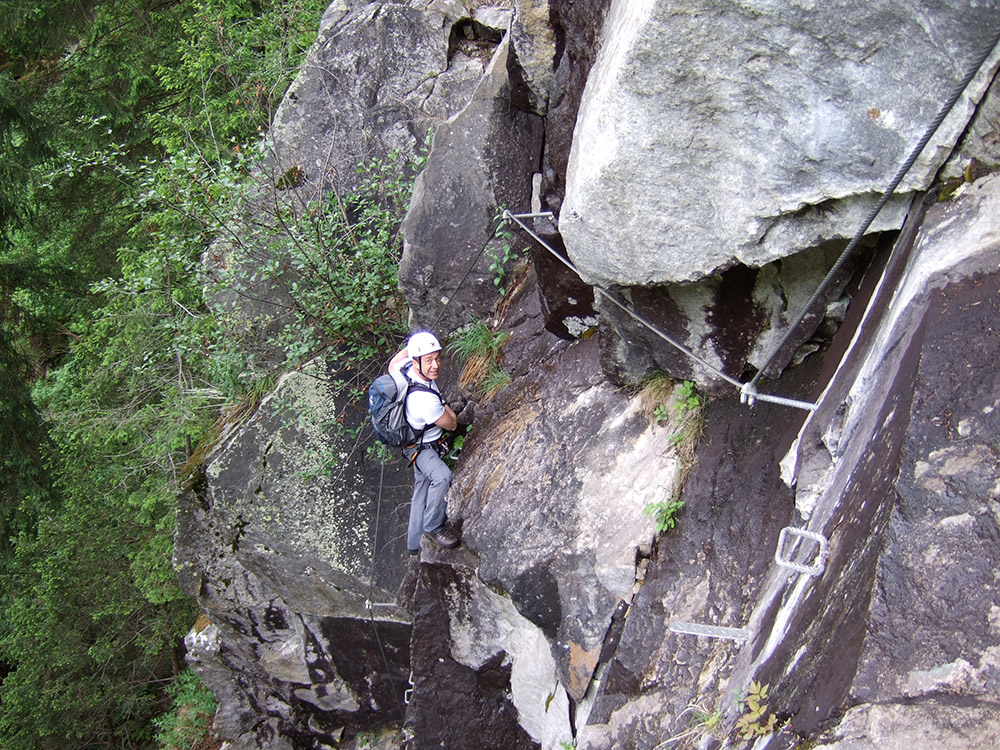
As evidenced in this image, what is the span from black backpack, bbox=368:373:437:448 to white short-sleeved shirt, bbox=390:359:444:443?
33 mm

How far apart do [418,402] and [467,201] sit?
224 cm

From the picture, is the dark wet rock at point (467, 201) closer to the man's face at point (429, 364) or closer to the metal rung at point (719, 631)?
the man's face at point (429, 364)

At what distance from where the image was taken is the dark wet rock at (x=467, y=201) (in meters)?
7.28

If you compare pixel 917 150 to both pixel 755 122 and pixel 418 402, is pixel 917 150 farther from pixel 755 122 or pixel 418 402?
pixel 418 402

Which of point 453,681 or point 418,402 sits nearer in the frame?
point 418,402

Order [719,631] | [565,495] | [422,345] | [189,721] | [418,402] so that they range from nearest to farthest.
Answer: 1. [719,631]
2. [565,495]
3. [422,345]
4. [418,402]
5. [189,721]

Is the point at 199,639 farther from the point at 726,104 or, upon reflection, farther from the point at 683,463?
the point at 726,104

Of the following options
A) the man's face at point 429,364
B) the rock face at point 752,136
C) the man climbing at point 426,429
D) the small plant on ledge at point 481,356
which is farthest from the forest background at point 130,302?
the rock face at point 752,136

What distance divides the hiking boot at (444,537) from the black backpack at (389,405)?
1002 millimetres

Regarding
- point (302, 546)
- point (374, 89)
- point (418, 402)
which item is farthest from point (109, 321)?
point (418, 402)

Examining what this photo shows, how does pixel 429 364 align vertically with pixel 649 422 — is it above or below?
above

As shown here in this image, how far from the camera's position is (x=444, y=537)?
6.66 meters

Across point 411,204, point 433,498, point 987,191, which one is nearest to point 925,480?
point 987,191

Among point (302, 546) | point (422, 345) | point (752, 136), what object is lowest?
point (302, 546)
